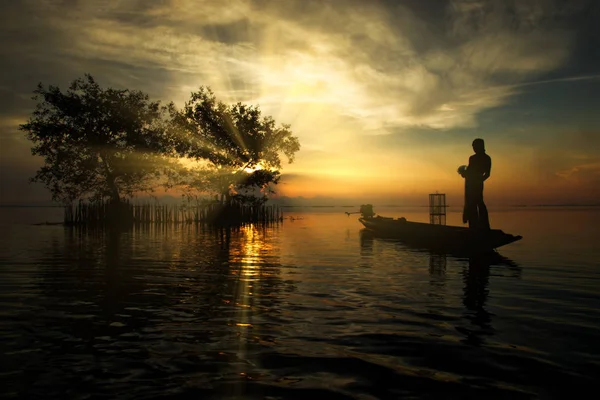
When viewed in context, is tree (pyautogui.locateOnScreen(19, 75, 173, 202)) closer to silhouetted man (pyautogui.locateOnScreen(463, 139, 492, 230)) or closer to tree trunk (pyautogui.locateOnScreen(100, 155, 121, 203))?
tree trunk (pyautogui.locateOnScreen(100, 155, 121, 203))

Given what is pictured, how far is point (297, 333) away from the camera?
5.82 meters

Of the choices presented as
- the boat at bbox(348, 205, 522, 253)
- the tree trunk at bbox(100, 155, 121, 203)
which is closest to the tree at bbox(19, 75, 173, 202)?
the tree trunk at bbox(100, 155, 121, 203)

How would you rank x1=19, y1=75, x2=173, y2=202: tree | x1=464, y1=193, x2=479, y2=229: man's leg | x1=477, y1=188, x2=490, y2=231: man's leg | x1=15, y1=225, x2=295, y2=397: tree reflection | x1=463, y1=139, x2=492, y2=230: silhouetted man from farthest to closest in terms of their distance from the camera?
1. x1=19, y1=75, x2=173, y2=202: tree
2. x1=464, y1=193, x2=479, y2=229: man's leg
3. x1=477, y1=188, x2=490, y2=231: man's leg
4. x1=463, y1=139, x2=492, y2=230: silhouetted man
5. x1=15, y1=225, x2=295, y2=397: tree reflection

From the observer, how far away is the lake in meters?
4.07

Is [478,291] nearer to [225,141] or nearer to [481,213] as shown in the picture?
[481,213]

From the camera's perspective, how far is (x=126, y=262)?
1345cm

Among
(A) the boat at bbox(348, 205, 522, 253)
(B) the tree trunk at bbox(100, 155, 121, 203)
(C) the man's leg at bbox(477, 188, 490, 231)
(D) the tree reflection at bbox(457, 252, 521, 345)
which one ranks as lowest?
(D) the tree reflection at bbox(457, 252, 521, 345)

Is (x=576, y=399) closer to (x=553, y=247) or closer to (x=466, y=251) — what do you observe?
(x=466, y=251)

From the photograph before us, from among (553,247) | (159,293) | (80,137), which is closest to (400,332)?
(159,293)

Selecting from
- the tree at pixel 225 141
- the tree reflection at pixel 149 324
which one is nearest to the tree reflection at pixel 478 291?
the tree reflection at pixel 149 324

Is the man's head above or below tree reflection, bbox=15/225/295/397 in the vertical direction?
above

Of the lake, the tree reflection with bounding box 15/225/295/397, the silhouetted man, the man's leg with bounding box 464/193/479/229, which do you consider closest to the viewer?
the lake

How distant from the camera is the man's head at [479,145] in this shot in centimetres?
1534

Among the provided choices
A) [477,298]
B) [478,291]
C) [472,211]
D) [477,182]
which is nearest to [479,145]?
[477,182]
